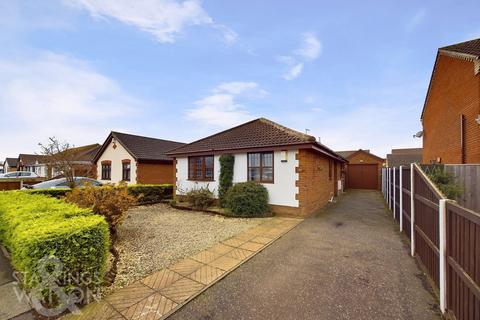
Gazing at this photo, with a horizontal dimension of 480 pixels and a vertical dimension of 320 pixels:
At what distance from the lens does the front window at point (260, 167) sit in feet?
31.1

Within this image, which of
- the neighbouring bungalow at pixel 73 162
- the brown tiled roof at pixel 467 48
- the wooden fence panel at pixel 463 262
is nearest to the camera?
the wooden fence panel at pixel 463 262

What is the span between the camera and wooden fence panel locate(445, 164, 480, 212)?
5468 millimetres

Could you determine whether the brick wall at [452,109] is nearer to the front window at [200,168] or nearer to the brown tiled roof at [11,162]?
the front window at [200,168]

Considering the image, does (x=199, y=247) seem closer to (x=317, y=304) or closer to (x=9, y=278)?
(x=317, y=304)

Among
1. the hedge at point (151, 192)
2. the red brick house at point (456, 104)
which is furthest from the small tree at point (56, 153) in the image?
the red brick house at point (456, 104)

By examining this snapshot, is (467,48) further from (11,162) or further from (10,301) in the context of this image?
(11,162)

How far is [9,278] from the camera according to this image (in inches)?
153

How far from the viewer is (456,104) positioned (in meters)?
9.81

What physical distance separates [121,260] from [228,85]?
1194cm

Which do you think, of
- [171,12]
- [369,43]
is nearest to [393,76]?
[369,43]

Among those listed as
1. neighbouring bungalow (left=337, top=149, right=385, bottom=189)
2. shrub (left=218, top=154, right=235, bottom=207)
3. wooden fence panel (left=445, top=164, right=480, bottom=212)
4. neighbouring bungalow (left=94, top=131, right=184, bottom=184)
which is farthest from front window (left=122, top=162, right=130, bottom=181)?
neighbouring bungalow (left=337, top=149, right=385, bottom=189)

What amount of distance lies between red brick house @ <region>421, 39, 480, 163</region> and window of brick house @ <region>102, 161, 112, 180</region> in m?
24.1

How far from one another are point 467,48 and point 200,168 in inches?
546

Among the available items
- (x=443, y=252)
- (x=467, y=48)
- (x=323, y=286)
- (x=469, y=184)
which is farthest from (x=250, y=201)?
(x=467, y=48)
